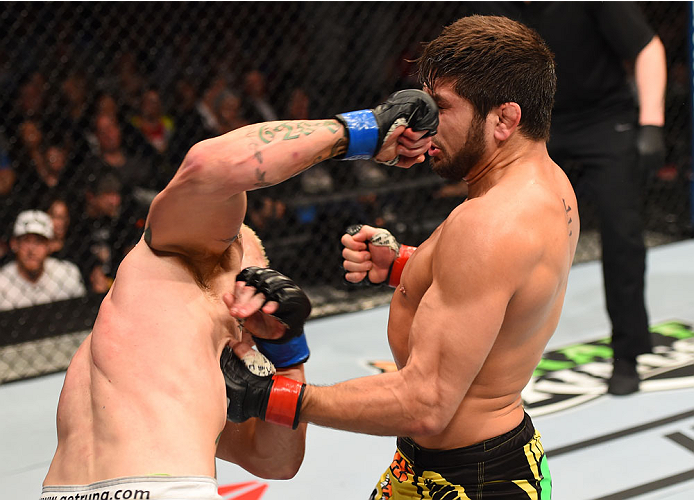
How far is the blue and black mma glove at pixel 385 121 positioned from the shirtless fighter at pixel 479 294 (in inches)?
4.9

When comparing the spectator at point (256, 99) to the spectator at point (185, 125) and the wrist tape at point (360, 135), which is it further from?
the wrist tape at point (360, 135)

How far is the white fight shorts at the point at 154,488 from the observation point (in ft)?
3.57

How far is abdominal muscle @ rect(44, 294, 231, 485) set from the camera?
111 cm

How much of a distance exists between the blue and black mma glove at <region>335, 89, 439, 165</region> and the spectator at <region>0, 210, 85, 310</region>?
222 cm

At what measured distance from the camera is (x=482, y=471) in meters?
1.29

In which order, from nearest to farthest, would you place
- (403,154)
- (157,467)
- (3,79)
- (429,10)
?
1. (157,467)
2. (403,154)
3. (3,79)
4. (429,10)

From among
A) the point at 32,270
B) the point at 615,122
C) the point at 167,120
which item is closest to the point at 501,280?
the point at 615,122

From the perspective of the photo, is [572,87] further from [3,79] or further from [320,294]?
[3,79]

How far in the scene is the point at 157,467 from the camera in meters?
1.10

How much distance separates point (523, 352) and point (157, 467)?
60cm

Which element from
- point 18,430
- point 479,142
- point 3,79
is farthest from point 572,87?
point 3,79

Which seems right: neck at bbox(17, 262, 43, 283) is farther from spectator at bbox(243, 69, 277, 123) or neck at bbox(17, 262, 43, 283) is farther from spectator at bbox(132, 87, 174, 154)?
spectator at bbox(243, 69, 277, 123)

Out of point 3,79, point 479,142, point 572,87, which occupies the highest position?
point 479,142

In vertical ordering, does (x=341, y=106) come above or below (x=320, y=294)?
above
